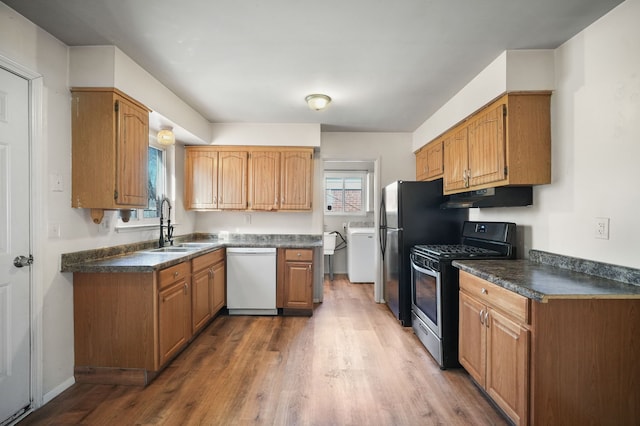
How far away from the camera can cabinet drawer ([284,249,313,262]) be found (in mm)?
3715

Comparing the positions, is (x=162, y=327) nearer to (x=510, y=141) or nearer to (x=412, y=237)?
(x=412, y=237)

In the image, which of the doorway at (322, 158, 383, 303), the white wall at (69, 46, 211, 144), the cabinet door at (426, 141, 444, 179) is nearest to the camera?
the white wall at (69, 46, 211, 144)

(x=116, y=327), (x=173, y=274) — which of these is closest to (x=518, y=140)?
(x=173, y=274)

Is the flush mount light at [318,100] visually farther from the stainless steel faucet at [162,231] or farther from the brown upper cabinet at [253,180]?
the stainless steel faucet at [162,231]

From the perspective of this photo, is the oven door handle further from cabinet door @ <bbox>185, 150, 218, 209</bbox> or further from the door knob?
the door knob

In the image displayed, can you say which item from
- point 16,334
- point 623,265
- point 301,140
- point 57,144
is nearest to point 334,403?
point 623,265

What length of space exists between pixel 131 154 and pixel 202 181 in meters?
1.54

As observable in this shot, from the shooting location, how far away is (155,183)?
3529mm

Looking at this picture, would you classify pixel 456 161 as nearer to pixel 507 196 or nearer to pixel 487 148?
pixel 487 148

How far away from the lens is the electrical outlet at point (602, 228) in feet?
5.86

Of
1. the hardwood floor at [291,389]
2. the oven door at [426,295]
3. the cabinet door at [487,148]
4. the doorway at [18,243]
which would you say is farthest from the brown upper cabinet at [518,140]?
the doorway at [18,243]

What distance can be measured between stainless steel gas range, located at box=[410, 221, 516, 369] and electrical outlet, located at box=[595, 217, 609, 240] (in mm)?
665

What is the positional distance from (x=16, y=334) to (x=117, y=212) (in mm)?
1092

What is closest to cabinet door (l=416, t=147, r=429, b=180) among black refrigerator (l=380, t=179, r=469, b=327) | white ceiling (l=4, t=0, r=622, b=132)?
black refrigerator (l=380, t=179, r=469, b=327)
